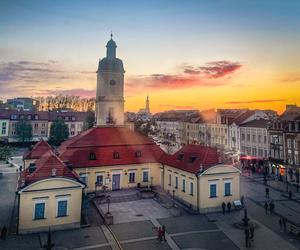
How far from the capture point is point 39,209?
25.3 m

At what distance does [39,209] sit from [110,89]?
24557mm

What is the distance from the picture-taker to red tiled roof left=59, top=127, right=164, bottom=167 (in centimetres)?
3712

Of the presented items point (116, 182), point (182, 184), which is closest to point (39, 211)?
point (116, 182)

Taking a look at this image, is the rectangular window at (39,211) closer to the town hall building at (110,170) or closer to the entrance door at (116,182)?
the town hall building at (110,170)

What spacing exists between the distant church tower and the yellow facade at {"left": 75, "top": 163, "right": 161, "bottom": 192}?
10.1 metres

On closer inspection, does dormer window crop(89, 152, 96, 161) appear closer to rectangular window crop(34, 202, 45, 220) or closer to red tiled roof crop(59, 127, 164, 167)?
red tiled roof crop(59, 127, 164, 167)

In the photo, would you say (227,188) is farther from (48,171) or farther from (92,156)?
(48,171)

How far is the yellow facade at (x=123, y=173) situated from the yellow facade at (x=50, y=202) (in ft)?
31.9

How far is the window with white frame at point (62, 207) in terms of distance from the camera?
85.1 feet

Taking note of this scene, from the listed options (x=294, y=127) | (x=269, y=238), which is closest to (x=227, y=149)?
(x=294, y=127)

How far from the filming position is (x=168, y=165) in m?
36.9

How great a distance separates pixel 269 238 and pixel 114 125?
28.5 m

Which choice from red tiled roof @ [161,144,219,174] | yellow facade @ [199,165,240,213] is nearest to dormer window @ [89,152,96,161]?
red tiled roof @ [161,144,219,174]

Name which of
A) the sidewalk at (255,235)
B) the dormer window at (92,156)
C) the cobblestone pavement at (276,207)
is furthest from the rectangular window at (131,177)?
the cobblestone pavement at (276,207)
